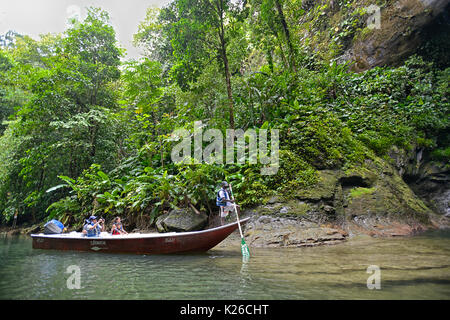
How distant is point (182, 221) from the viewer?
25.1 ft

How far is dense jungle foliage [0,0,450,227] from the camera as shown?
849 cm

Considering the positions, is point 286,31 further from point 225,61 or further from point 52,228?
point 52,228

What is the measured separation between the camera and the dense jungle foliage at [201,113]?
27.9ft

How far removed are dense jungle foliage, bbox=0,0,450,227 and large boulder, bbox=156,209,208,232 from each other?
1.06ft

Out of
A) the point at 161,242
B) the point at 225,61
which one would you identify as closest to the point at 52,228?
the point at 161,242

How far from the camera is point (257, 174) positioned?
809 centimetres

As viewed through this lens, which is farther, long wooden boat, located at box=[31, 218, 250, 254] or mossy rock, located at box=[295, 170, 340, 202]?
mossy rock, located at box=[295, 170, 340, 202]

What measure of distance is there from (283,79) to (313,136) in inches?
139

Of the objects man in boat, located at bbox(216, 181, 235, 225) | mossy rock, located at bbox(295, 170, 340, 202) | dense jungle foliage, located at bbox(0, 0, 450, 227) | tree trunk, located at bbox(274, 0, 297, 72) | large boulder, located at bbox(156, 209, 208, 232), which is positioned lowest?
large boulder, located at bbox(156, 209, 208, 232)

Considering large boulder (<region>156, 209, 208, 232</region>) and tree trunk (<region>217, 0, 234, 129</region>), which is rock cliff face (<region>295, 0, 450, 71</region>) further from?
large boulder (<region>156, 209, 208, 232</region>)

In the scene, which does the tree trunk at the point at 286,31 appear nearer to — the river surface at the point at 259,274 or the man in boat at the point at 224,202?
the man in boat at the point at 224,202

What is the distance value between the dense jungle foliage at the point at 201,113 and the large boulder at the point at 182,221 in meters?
0.32

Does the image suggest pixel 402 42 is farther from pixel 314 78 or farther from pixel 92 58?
pixel 92 58

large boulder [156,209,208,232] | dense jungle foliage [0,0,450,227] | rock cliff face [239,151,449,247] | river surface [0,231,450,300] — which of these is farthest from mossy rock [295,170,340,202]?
large boulder [156,209,208,232]
